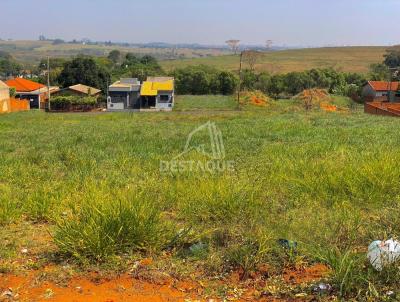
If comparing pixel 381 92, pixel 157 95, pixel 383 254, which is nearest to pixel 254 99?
pixel 157 95

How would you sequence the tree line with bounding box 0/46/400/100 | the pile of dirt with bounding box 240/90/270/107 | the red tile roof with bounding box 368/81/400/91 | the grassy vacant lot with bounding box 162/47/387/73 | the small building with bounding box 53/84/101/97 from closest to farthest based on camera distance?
the pile of dirt with bounding box 240/90/270/107
the red tile roof with bounding box 368/81/400/91
the small building with bounding box 53/84/101/97
the tree line with bounding box 0/46/400/100
the grassy vacant lot with bounding box 162/47/387/73

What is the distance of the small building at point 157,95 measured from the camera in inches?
2019

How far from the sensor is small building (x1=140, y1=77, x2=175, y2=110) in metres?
51.3

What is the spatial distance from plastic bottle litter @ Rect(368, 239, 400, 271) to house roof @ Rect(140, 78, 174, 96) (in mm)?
48957

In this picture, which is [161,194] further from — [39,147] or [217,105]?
[217,105]

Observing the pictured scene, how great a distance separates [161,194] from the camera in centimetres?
597

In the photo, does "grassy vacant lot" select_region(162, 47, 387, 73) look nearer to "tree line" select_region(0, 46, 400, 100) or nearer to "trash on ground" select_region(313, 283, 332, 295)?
"tree line" select_region(0, 46, 400, 100)

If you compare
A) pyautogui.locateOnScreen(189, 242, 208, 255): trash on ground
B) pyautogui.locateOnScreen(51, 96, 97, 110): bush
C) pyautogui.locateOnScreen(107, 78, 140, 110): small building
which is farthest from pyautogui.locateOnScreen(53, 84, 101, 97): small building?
pyautogui.locateOnScreen(189, 242, 208, 255): trash on ground

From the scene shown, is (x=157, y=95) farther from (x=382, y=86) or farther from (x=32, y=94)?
(x=382, y=86)

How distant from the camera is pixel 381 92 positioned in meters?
52.1

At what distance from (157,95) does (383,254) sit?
161 feet

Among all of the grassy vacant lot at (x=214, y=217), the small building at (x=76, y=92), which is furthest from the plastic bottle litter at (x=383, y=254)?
the small building at (x=76, y=92)

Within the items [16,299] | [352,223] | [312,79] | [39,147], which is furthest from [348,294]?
[312,79]

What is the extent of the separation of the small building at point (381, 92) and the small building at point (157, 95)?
24.5 metres
